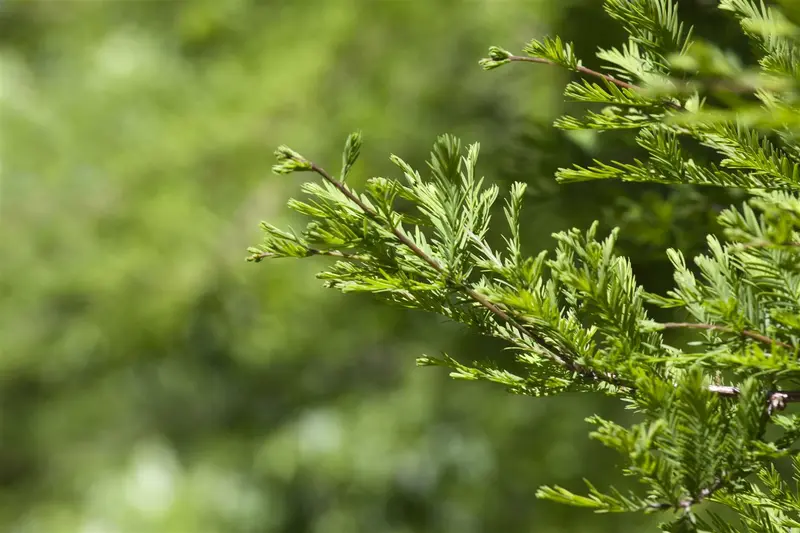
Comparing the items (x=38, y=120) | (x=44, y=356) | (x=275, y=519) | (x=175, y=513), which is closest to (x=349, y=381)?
(x=275, y=519)

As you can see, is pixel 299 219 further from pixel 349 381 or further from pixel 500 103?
pixel 349 381

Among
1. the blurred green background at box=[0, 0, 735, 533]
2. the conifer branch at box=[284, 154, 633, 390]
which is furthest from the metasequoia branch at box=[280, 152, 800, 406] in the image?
the blurred green background at box=[0, 0, 735, 533]

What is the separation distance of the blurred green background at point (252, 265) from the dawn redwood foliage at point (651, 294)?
2.18 feet

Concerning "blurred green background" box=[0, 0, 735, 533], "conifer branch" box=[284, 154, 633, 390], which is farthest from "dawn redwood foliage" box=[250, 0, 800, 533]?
"blurred green background" box=[0, 0, 735, 533]

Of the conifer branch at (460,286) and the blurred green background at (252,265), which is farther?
the blurred green background at (252,265)

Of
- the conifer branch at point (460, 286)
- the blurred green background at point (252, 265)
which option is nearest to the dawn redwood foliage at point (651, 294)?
the conifer branch at point (460, 286)

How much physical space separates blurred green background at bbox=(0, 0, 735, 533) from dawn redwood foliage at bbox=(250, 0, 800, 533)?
663mm

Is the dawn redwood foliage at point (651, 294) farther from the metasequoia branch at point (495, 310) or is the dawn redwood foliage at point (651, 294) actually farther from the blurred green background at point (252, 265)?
the blurred green background at point (252, 265)

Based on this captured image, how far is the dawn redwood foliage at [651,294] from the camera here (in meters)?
0.25

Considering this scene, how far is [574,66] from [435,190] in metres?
0.08

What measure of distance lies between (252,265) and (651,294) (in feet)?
3.50

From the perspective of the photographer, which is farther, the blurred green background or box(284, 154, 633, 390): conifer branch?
the blurred green background

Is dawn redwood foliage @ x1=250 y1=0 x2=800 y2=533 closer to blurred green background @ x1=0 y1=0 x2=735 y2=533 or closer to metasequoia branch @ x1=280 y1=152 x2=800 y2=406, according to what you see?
metasequoia branch @ x1=280 y1=152 x2=800 y2=406

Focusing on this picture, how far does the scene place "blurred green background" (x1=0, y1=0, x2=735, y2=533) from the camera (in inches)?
45.4
